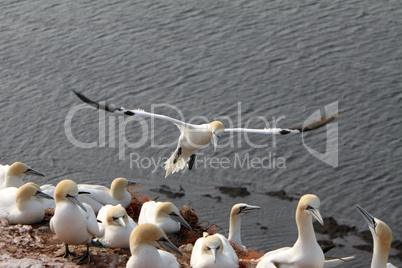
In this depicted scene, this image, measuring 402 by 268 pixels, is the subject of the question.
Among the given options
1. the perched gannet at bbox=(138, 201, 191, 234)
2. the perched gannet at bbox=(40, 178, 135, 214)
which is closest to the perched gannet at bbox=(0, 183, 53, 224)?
the perched gannet at bbox=(40, 178, 135, 214)

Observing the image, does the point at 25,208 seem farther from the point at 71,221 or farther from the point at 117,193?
the point at 117,193

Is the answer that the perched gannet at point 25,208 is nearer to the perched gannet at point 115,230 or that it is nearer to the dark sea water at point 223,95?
the perched gannet at point 115,230

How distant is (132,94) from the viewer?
14336 millimetres

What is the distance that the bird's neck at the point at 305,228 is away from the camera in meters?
7.05

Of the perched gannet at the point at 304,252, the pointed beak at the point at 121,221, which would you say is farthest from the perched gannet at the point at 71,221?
the perched gannet at the point at 304,252

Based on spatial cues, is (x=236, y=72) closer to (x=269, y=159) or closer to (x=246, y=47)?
(x=246, y=47)

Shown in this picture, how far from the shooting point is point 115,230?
7.70m

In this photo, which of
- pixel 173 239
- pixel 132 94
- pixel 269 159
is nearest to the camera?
pixel 173 239

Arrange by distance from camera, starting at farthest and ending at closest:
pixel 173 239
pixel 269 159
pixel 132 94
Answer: pixel 132 94 < pixel 269 159 < pixel 173 239

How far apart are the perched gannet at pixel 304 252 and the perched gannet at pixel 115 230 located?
5.65 feet

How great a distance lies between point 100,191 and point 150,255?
345 cm

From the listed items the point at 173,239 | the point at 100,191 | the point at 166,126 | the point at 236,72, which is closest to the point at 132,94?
the point at 166,126

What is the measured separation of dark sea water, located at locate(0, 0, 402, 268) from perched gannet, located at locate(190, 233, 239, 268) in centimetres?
291

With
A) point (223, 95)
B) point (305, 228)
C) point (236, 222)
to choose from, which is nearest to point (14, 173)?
point (236, 222)
